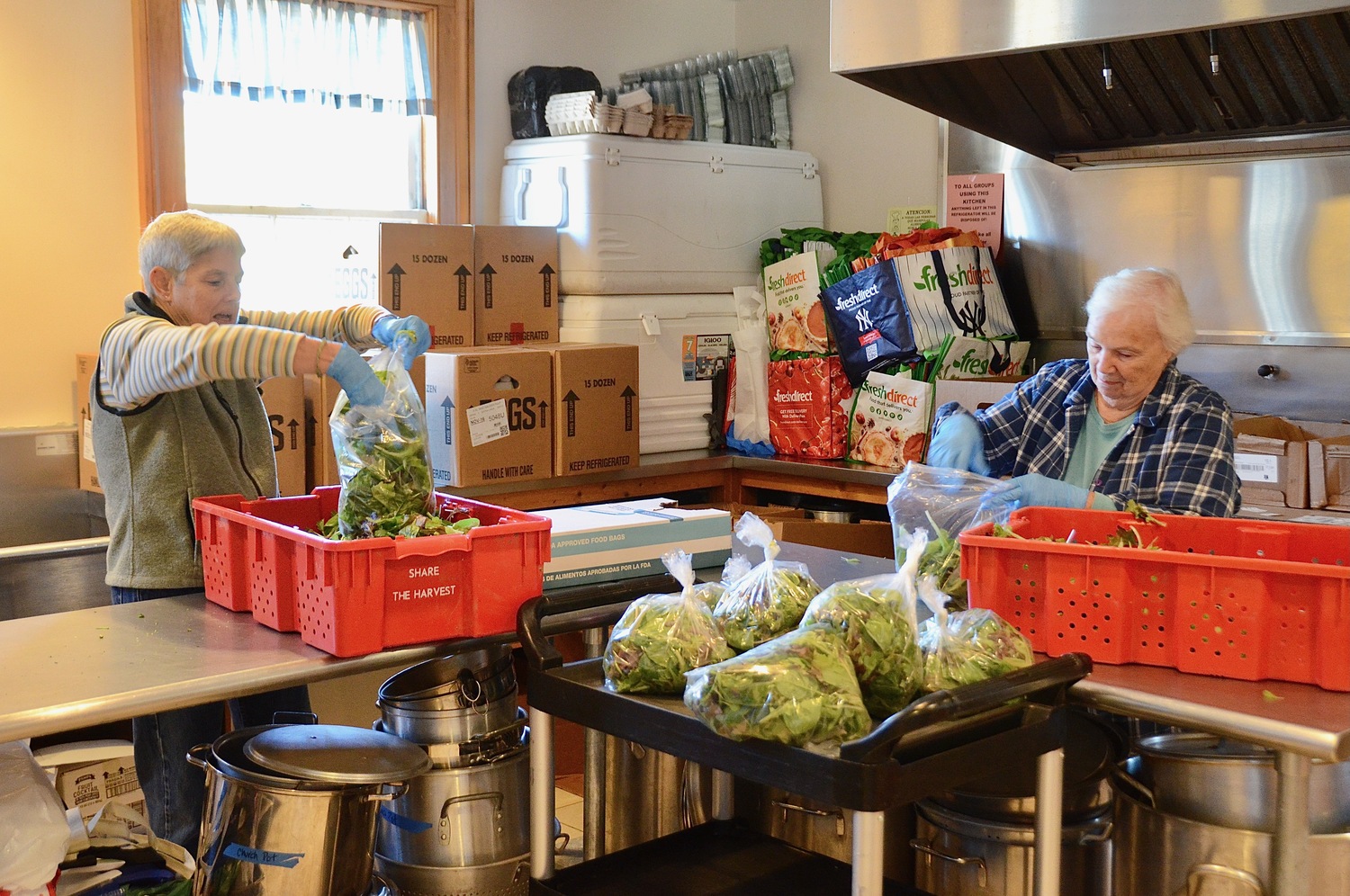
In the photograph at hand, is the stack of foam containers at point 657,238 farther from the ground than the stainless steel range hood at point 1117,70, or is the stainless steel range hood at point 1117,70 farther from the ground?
the stainless steel range hood at point 1117,70

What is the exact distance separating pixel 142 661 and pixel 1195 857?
1.60 m

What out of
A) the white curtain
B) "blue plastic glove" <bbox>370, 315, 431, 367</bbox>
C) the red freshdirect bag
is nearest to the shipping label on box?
the red freshdirect bag

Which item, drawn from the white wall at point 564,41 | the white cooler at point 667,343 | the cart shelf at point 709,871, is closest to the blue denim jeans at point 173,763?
the cart shelf at point 709,871

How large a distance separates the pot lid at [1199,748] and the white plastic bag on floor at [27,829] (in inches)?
66.0

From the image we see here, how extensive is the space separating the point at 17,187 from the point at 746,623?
3210 mm

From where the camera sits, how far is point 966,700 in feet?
5.26

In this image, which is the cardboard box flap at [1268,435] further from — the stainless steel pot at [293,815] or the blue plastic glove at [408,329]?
the stainless steel pot at [293,815]

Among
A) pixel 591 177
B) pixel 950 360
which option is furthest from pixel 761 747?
pixel 591 177

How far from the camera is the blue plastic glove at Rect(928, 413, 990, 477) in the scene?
3.05 metres

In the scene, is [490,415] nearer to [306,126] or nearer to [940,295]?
[306,126]

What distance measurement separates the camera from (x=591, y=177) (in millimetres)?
4715

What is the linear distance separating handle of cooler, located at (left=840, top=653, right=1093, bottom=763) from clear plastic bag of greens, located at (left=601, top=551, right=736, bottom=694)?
0.27 metres

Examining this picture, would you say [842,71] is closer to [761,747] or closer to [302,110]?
[761,747]

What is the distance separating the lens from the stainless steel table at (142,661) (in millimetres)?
1818
